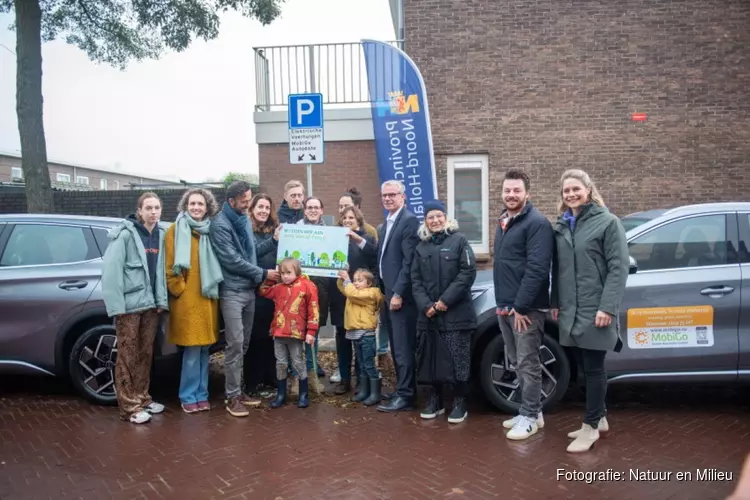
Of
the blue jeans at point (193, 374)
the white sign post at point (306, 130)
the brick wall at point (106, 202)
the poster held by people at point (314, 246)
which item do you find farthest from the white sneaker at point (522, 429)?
the brick wall at point (106, 202)

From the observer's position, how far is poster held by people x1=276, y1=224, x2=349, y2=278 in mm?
5656

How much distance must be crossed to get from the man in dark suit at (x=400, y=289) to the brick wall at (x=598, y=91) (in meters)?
5.34

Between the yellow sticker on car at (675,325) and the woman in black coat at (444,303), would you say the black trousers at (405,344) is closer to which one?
the woman in black coat at (444,303)

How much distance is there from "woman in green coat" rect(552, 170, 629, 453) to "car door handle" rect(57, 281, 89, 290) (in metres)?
4.05

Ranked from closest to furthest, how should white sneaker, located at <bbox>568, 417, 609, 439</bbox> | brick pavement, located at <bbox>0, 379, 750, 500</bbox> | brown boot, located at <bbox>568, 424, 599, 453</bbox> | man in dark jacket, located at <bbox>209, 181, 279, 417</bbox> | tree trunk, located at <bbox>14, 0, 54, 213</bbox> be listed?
brick pavement, located at <bbox>0, 379, 750, 500</bbox>, brown boot, located at <bbox>568, 424, 599, 453</bbox>, white sneaker, located at <bbox>568, 417, 609, 439</bbox>, man in dark jacket, located at <bbox>209, 181, 279, 417</bbox>, tree trunk, located at <bbox>14, 0, 54, 213</bbox>

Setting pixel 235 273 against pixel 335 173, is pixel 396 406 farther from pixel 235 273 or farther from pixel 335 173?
pixel 335 173

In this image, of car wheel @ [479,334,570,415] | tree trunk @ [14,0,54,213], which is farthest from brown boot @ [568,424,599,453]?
tree trunk @ [14,0,54,213]

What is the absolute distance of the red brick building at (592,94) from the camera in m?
10.4

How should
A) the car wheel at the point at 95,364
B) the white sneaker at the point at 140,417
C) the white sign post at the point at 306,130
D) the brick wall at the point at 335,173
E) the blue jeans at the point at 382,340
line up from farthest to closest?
the brick wall at the point at 335,173
the white sign post at the point at 306,130
the blue jeans at the point at 382,340
the car wheel at the point at 95,364
the white sneaker at the point at 140,417

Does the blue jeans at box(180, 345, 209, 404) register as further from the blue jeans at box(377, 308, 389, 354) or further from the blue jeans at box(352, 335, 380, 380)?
the blue jeans at box(377, 308, 389, 354)

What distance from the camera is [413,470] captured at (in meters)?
4.14

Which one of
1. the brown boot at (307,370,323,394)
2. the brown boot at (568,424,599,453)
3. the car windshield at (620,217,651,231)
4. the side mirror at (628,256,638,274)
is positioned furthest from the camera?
the brown boot at (307,370,323,394)

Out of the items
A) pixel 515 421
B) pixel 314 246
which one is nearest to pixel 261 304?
pixel 314 246

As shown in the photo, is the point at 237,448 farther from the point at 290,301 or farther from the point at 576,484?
the point at 576,484
